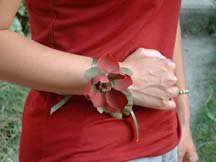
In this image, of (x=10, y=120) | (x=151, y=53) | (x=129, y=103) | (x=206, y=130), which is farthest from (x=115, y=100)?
(x=206, y=130)

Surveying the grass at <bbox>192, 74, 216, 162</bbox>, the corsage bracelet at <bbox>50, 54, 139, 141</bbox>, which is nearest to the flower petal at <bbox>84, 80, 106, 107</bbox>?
the corsage bracelet at <bbox>50, 54, 139, 141</bbox>

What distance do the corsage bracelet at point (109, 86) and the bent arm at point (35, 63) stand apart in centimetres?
2

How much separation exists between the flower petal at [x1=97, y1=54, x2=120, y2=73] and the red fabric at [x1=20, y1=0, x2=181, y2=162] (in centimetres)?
6

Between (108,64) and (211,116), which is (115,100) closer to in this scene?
(108,64)

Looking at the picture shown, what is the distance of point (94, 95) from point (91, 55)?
0.33 ft

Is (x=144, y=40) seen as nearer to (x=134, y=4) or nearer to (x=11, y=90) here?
(x=134, y=4)

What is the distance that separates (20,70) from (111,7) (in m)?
0.23

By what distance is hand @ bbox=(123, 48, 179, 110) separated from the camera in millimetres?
1401

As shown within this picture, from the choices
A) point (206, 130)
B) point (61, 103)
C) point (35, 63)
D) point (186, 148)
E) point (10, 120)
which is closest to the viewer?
point (35, 63)

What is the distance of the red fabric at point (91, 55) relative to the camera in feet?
4.52

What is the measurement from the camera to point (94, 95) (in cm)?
134

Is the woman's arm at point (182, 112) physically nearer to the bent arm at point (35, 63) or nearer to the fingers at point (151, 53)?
the fingers at point (151, 53)

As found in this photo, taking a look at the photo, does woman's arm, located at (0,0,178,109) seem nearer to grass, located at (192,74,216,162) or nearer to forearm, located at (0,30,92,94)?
forearm, located at (0,30,92,94)

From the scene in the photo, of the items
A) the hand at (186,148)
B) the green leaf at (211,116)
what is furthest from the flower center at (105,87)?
the green leaf at (211,116)
